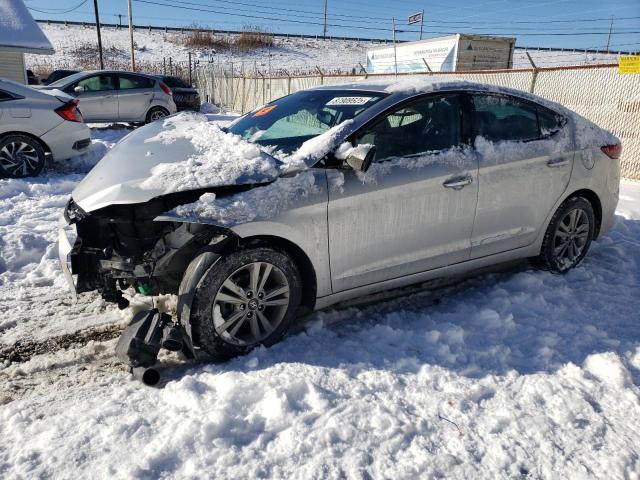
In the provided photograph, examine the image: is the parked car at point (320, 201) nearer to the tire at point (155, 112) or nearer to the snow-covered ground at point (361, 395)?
the snow-covered ground at point (361, 395)

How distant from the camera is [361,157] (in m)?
3.03

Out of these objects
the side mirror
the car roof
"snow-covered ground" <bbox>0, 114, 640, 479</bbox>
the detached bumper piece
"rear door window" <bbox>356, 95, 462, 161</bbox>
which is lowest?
"snow-covered ground" <bbox>0, 114, 640, 479</bbox>

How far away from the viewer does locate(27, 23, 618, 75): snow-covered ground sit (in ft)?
173

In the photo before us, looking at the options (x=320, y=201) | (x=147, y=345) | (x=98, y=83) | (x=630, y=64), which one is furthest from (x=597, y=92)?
(x=98, y=83)

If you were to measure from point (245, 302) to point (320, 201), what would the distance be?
30.1 inches

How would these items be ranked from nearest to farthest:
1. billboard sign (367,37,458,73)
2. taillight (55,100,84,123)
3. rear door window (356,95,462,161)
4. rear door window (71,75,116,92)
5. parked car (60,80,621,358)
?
parked car (60,80,621,358) < rear door window (356,95,462,161) < taillight (55,100,84,123) < rear door window (71,75,116,92) < billboard sign (367,37,458,73)

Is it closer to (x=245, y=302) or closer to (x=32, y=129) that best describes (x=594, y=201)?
(x=245, y=302)

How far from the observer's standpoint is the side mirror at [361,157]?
304 cm

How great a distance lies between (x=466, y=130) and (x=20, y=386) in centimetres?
335

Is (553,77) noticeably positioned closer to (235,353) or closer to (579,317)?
(579,317)

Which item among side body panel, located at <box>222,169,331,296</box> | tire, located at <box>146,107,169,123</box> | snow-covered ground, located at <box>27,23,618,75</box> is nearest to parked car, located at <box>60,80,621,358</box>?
side body panel, located at <box>222,169,331,296</box>

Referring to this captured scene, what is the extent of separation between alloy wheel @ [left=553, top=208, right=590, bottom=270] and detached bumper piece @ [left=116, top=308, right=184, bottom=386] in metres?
3.24

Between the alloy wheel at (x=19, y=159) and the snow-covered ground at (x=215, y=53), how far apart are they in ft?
153

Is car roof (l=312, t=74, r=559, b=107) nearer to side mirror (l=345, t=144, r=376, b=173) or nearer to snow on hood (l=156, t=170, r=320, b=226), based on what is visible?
side mirror (l=345, t=144, r=376, b=173)
